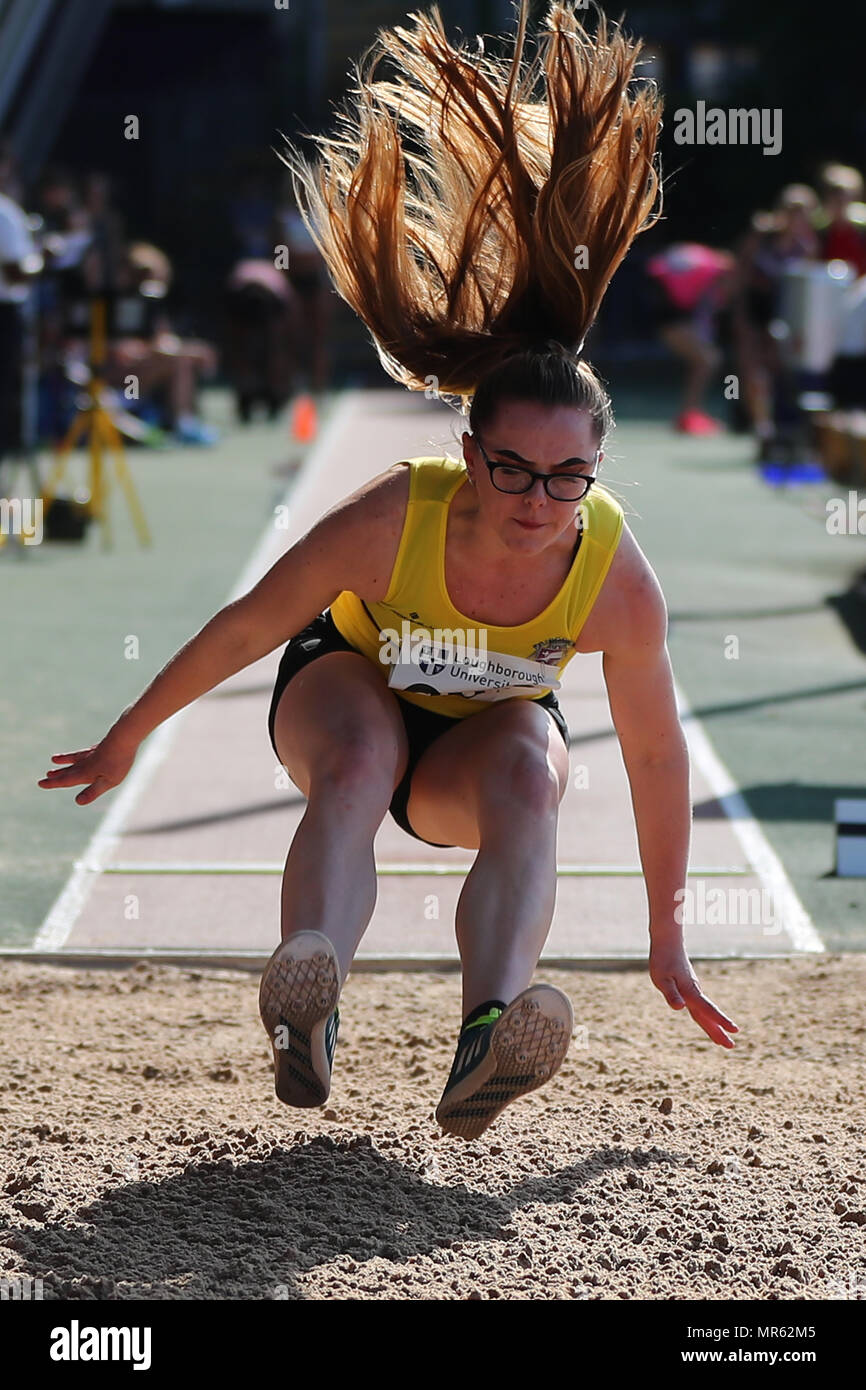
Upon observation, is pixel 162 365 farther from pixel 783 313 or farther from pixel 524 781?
pixel 524 781

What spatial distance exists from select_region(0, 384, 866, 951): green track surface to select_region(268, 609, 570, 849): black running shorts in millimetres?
602

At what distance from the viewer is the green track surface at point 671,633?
21.3 feet

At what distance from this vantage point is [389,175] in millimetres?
4105

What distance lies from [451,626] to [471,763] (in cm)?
28

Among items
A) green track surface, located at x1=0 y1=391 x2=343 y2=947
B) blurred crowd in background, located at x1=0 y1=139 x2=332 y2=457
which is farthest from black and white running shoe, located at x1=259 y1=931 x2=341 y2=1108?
blurred crowd in background, located at x1=0 y1=139 x2=332 y2=457

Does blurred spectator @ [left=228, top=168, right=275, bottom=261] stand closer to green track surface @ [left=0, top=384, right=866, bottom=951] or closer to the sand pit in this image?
green track surface @ [left=0, top=384, right=866, bottom=951]

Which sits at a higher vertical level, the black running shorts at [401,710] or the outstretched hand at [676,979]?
the black running shorts at [401,710]

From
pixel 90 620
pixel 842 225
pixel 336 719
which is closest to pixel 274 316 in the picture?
pixel 842 225

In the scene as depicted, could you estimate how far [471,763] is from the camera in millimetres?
3885

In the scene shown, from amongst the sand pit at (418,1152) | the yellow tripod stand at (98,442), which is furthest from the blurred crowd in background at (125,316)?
the sand pit at (418,1152)

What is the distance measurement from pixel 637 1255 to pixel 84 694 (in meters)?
5.47

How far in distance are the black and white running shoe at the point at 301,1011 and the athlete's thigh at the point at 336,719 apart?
0.48 m

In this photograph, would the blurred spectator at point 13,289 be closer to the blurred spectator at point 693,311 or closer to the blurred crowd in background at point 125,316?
the blurred crowd in background at point 125,316

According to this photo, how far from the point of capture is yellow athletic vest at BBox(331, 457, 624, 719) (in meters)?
3.88
